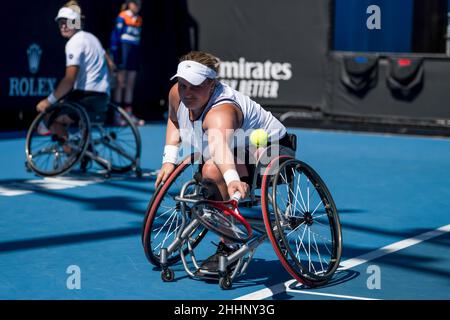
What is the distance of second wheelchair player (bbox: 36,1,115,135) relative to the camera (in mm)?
10297

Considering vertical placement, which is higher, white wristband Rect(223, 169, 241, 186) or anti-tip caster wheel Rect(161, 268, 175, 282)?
white wristband Rect(223, 169, 241, 186)

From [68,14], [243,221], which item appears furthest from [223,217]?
[68,14]

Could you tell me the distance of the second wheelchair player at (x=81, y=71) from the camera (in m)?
10.3

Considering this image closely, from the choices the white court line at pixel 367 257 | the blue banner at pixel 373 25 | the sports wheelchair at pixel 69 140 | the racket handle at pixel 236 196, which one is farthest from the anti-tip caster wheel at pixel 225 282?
the blue banner at pixel 373 25

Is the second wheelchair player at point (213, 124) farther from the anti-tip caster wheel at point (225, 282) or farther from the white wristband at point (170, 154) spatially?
the anti-tip caster wheel at point (225, 282)

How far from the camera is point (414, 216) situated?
849cm

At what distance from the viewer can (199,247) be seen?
7160 millimetres

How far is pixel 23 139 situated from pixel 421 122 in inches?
242

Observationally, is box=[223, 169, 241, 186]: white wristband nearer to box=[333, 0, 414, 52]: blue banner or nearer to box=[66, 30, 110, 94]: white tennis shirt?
box=[66, 30, 110, 94]: white tennis shirt

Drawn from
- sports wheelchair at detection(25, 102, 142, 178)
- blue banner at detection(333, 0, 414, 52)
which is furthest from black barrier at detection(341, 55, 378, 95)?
sports wheelchair at detection(25, 102, 142, 178)

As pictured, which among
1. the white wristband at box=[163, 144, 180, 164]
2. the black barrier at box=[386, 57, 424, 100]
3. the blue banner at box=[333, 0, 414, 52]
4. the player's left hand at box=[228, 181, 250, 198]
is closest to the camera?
the player's left hand at box=[228, 181, 250, 198]

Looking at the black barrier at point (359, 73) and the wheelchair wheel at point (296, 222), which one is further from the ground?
the black barrier at point (359, 73)

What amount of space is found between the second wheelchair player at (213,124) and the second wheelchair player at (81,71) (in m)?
4.20

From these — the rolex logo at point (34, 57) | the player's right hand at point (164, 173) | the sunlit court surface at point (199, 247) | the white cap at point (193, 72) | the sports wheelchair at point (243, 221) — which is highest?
the white cap at point (193, 72)
